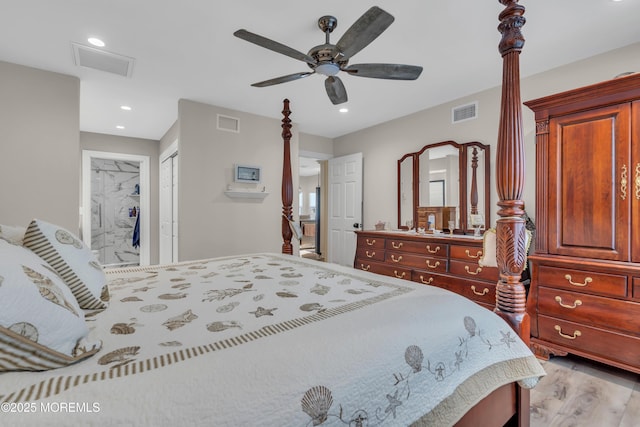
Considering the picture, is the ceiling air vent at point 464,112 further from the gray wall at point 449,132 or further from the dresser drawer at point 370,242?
the dresser drawer at point 370,242

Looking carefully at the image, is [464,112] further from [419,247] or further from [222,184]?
[222,184]

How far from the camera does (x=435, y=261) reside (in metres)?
3.21

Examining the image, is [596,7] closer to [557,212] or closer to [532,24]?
[532,24]

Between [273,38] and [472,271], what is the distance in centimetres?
273

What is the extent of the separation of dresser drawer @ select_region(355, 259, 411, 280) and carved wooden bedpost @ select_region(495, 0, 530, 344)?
2.16 metres

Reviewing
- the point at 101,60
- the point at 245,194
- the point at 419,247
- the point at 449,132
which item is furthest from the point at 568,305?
the point at 101,60

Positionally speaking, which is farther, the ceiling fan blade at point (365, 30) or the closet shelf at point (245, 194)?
the closet shelf at point (245, 194)

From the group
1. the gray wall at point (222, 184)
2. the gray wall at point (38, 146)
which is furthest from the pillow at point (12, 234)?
the gray wall at point (222, 184)

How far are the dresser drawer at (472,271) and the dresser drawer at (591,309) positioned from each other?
45cm

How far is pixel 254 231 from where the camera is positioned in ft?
13.8

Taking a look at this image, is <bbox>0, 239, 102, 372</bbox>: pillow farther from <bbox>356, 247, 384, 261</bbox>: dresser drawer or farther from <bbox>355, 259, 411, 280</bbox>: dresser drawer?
<bbox>356, 247, 384, 261</bbox>: dresser drawer

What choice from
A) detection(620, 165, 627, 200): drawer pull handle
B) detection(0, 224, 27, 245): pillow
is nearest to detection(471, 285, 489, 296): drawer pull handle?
detection(620, 165, 627, 200): drawer pull handle

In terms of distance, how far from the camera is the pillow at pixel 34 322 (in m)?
0.62

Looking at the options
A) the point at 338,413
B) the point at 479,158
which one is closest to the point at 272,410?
the point at 338,413
